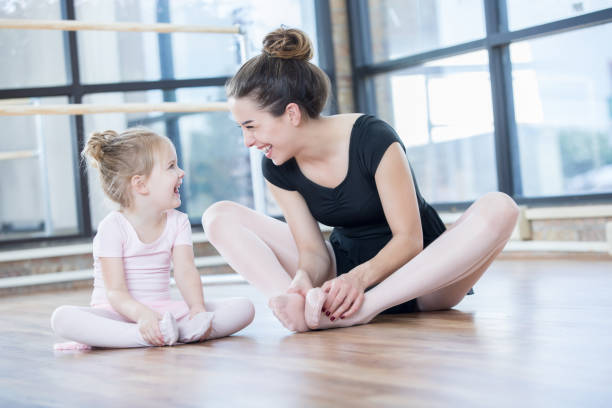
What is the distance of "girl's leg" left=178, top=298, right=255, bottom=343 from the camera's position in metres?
1.69

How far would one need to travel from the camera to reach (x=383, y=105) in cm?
437

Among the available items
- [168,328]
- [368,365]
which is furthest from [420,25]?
[368,365]

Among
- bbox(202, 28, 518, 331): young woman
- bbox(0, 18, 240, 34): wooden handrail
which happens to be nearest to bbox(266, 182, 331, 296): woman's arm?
bbox(202, 28, 518, 331): young woman

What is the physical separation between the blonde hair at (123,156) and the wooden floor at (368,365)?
1.36 ft

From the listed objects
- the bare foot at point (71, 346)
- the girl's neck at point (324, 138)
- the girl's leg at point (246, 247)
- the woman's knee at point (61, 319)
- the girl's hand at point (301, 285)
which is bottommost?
the bare foot at point (71, 346)

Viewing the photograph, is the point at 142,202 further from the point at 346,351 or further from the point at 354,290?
the point at 346,351

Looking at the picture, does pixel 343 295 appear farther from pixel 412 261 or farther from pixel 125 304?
pixel 125 304

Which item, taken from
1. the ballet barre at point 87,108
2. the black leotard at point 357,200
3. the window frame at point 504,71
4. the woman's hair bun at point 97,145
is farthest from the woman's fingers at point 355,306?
the window frame at point 504,71

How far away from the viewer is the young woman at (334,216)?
5.56 feet

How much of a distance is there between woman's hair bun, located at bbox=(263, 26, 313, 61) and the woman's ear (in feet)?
0.37

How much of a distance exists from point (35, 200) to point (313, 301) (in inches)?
112

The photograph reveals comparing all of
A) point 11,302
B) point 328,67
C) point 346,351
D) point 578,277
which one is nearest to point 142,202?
point 346,351

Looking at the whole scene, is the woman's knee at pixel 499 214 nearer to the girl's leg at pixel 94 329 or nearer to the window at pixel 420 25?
the girl's leg at pixel 94 329

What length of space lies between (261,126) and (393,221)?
1.23ft
